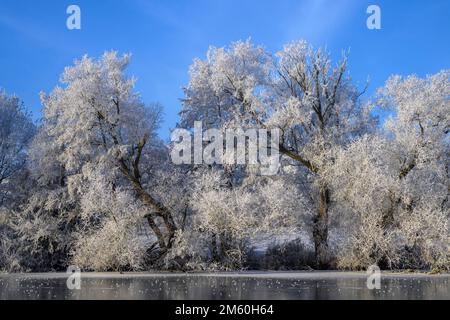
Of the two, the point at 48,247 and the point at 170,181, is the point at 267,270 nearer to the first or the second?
the point at 170,181

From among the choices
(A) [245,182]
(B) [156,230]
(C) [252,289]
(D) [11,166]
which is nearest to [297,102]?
(A) [245,182]

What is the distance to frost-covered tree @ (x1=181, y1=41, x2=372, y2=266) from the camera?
2812cm

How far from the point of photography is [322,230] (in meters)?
27.5

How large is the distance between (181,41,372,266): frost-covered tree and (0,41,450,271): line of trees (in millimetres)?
77

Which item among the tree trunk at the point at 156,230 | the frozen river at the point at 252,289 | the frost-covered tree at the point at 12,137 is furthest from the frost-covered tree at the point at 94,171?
the frozen river at the point at 252,289

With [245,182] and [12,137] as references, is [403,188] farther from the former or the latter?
[12,137]

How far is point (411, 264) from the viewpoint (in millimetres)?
25719

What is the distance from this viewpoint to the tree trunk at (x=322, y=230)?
26.7 m

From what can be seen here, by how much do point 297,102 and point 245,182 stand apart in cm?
473

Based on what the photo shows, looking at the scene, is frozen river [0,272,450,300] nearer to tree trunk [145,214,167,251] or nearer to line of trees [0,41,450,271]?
line of trees [0,41,450,271]

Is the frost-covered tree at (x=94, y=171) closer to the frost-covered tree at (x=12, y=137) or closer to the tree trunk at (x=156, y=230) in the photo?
the tree trunk at (x=156, y=230)

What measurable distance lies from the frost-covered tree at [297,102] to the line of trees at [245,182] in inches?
3.0

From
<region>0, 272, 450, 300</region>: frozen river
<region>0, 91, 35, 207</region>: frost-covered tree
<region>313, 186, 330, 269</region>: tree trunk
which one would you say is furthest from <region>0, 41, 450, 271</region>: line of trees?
<region>0, 272, 450, 300</region>: frozen river
